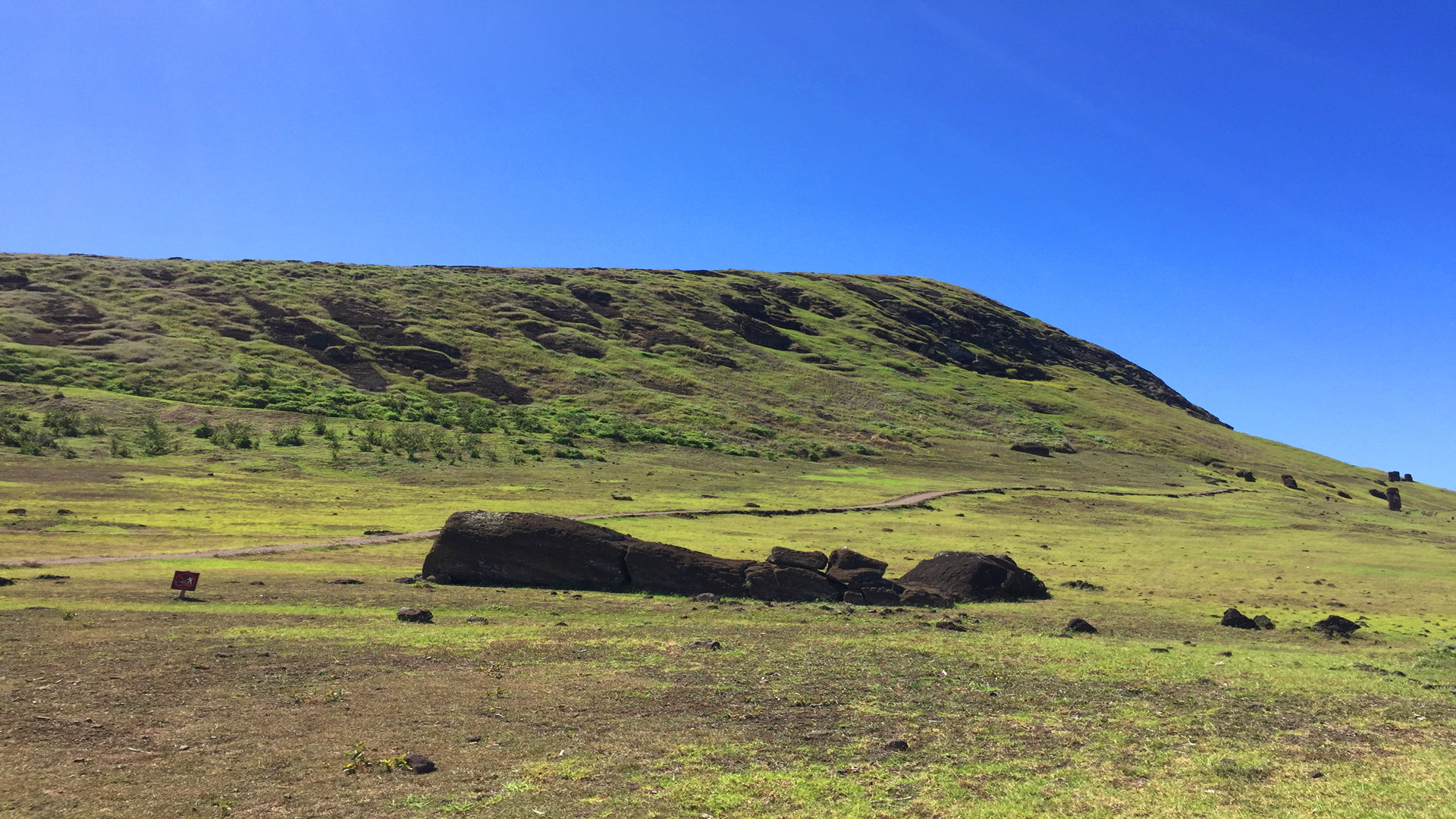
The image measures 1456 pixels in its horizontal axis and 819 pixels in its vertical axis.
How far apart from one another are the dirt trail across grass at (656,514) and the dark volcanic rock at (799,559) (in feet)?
43.7

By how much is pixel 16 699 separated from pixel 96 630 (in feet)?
19.6

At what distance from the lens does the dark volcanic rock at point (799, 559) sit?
29.9 m

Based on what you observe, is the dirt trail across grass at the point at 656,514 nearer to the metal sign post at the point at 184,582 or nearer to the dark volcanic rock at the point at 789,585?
the metal sign post at the point at 184,582

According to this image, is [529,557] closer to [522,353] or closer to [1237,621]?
[1237,621]

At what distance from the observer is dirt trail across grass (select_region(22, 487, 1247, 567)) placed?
3206 centimetres

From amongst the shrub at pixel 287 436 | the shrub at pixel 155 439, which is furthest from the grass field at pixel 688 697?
the shrub at pixel 287 436

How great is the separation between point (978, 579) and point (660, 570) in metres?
10.2

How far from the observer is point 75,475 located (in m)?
53.4

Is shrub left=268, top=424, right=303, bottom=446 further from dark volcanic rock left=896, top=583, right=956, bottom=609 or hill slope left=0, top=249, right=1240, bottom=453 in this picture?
dark volcanic rock left=896, top=583, right=956, bottom=609

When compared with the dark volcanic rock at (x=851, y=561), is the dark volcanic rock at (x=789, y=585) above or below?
below

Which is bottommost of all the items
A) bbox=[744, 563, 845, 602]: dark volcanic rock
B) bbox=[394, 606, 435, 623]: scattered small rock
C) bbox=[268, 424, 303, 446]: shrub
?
bbox=[394, 606, 435, 623]: scattered small rock

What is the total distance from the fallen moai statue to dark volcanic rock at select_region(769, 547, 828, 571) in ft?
0.12

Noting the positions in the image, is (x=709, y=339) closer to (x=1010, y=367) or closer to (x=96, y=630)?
(x=1010, y=367)

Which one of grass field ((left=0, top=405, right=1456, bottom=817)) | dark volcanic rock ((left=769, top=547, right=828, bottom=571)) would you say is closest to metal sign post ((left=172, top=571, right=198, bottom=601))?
grass field ((left=0, top=405, right=1456, bottom=817))
